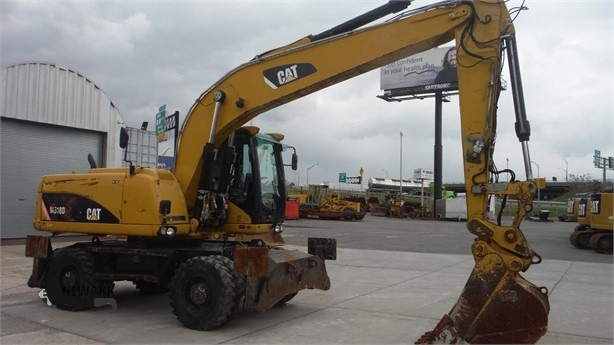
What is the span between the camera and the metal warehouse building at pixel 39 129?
16.1 m

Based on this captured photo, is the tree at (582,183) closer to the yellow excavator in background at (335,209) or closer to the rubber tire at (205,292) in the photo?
the yellow excavator in background at (335,209)

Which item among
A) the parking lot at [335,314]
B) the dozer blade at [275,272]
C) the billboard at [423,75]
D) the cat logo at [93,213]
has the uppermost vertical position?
the billboard at [423,75]

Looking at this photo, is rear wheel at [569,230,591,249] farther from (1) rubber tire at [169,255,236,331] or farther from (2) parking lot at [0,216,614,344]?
(1) rubber tire at [169,255,236,331]

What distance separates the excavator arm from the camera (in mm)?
5414

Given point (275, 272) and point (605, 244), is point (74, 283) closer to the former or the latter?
point (275, 272)

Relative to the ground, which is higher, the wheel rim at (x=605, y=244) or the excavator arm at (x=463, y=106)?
the excavator arm at (x=463, y=106)

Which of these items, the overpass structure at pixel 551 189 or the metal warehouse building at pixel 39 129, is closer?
the metal warehouse building at pixel 39 129

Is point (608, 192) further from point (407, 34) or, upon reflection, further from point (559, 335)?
point (407, 34)

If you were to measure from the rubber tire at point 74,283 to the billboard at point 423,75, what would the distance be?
1949 inches

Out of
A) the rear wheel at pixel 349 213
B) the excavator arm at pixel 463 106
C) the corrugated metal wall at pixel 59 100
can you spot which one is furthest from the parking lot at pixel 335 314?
the rear wheel at pixel 349 213

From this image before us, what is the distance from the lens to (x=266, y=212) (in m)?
8.02

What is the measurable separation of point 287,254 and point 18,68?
41.2ft

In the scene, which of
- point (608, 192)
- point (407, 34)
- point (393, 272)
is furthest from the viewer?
point (608, 192)

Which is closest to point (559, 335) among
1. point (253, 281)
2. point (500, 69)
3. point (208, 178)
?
point (500, 69)
